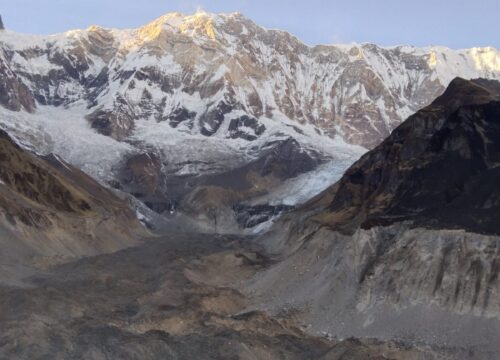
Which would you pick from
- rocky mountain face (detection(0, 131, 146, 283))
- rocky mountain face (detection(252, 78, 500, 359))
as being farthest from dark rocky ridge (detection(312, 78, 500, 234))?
rocky mountain face (detection(0, 131, 146, 283))

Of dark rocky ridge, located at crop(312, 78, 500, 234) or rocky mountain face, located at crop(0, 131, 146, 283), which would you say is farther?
rocky mountain face, located at crop(0, 131, 146, 283)

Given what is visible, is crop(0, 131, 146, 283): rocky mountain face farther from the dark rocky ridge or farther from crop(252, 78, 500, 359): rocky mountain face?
the dark rocky ridge

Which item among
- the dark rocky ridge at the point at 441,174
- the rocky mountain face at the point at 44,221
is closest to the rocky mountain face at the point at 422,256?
the dark rocky ridge at the point at 441,174

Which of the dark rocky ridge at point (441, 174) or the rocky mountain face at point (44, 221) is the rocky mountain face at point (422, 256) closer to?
the dark rocky ridge at point (441, 174)

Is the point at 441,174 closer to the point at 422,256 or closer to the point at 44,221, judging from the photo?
the point at 422,256

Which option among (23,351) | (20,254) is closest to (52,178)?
(20,254)

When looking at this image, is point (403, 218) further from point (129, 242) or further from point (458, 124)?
point (129, 242)

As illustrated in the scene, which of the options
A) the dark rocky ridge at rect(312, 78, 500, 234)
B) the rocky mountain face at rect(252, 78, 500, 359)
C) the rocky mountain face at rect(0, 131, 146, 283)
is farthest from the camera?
the rocky mountain face at rect(0, 131, 146, 283)

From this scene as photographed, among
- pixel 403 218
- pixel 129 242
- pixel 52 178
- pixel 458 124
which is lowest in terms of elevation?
pixel 129 242
